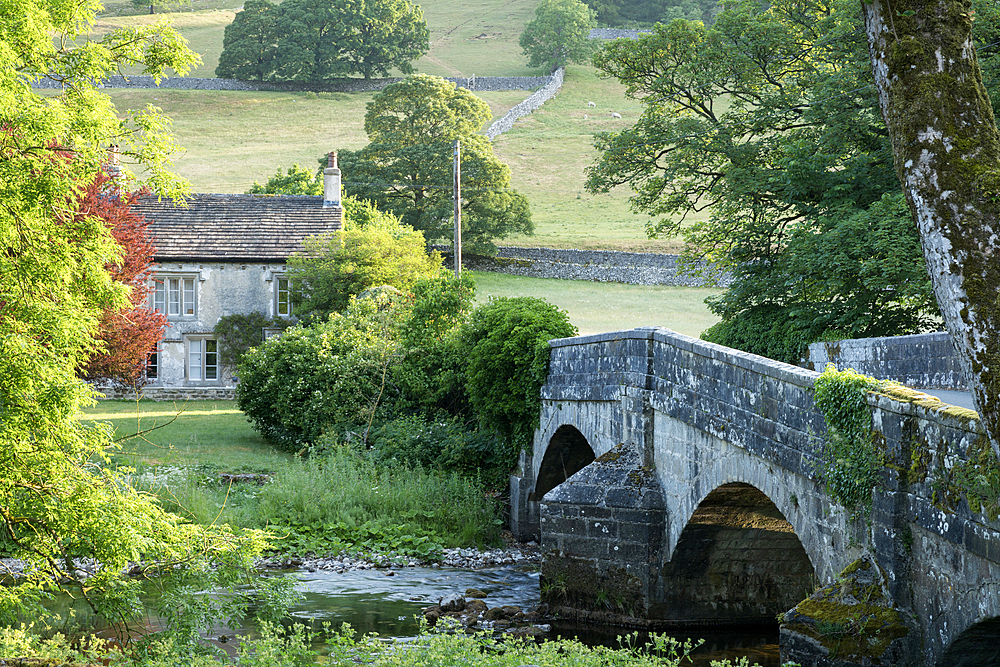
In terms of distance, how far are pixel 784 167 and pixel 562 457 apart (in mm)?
7308

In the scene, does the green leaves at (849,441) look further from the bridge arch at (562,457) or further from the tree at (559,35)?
the tree at (559,35)

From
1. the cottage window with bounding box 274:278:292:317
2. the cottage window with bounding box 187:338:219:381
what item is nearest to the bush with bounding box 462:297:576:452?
the cottage window with bounding box 274:278:292:317

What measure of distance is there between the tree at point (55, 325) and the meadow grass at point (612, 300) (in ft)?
80.4

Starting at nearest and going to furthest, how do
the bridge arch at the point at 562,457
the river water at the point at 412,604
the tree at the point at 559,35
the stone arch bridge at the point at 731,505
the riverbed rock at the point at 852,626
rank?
the stone arch bridge at the point at 731,505, the riverbed rock at the point at 852,626, the river water at the point at 412,604, the bridge arch at the point at 562,457, the tree at the point at 559,35

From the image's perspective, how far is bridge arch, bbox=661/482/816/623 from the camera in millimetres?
12945

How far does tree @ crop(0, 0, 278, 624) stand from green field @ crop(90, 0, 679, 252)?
38.4 meters

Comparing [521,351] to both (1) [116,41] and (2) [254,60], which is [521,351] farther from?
(2) [254,60]

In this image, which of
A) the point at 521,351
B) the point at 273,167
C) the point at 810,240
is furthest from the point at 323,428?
the point at 273,167

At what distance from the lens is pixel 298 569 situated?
1633cm

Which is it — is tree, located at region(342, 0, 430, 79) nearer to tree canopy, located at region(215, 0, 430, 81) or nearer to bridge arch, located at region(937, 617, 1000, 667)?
tree canopy, located at region(215, 0, 430, 81)

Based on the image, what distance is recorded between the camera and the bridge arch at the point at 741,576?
12945mm

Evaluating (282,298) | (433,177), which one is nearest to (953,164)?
(282,298)

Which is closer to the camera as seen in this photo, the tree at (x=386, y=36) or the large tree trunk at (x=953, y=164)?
the large tree trunk at (x=953, y=164)

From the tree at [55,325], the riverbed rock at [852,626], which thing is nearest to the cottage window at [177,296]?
the tree at [55,325]
